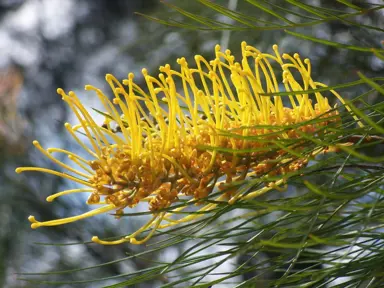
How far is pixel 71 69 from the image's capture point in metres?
→ 2.19

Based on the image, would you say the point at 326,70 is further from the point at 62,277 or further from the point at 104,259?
the point at 62,277

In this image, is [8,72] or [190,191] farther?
[8,72]

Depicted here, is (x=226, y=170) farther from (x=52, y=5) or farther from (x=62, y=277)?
(x=52, y=5)

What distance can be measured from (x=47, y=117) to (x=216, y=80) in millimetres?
1617

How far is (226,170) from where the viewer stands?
1.41ft

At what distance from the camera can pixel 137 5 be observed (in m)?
2.15

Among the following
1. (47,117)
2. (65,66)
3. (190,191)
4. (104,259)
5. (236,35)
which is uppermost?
(65,66)

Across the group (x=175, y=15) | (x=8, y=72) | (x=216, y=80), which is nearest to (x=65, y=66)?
(x=8, y=72)

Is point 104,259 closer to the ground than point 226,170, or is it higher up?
higher up

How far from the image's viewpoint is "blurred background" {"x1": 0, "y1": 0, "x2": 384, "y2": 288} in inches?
42.2

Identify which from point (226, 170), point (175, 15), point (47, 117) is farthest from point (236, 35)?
point (47, 117)

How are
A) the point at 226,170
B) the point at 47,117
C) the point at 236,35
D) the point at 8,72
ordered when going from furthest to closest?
the point at 47,117, the point at 8,72, the point at 236,35, the point at 226,170

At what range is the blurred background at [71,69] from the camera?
42.2 inches

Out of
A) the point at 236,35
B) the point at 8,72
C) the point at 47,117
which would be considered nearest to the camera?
the point at 236,35
